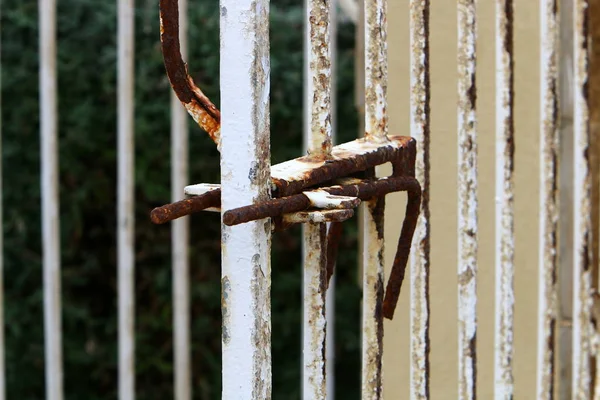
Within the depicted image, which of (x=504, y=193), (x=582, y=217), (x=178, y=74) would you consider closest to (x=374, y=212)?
(x=178, y=74)

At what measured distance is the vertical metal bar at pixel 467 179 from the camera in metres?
1.02

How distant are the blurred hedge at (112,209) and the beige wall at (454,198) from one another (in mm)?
861

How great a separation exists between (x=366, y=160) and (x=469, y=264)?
0.35m

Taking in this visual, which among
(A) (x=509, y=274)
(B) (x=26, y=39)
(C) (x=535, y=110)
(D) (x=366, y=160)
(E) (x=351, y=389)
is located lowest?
(E) (x=351, y=389)

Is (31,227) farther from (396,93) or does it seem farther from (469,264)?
(469,264)

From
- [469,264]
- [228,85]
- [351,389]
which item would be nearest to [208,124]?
[228,85]

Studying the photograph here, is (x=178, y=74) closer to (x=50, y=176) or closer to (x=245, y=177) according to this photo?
(x=245, y=177)

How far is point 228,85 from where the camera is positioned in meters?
0.63

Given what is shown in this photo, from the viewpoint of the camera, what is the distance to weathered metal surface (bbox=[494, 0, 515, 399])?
3.67 ft

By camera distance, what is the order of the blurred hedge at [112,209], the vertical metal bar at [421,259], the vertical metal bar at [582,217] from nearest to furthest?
the vertical metal bar at [421,259]
the vertical metal bar at [582,217]
the blurred hedge at [112,209]

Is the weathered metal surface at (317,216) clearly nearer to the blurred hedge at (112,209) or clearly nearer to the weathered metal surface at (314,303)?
the weathered metal surface at (314,303)

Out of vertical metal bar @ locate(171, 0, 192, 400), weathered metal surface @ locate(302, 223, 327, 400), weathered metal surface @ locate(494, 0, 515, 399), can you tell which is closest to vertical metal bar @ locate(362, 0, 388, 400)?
weathered metal surface @ locate(302, 223, 327, 400)

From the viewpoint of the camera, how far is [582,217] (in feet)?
4.39

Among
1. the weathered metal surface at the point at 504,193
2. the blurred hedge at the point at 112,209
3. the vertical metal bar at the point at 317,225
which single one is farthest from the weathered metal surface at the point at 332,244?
the blurred hedge at the point at 112,209
